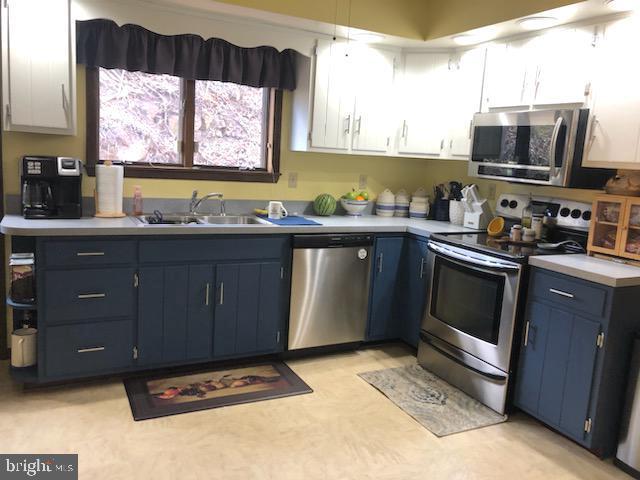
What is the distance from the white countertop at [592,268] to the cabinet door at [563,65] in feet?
2.97

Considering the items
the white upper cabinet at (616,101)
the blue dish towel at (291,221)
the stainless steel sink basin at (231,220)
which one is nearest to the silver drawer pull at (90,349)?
the stainless steel sink basin at (231,220)

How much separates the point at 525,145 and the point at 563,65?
19.1 inches

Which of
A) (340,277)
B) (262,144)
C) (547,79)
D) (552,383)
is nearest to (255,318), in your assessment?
(340,277)

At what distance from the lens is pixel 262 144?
3957 millimetres

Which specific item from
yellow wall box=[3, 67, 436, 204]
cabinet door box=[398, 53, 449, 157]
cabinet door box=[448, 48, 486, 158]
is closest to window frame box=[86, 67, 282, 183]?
yellow wall box=[3, 67, 436, 204]

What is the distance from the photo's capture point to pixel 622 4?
2.68 metres

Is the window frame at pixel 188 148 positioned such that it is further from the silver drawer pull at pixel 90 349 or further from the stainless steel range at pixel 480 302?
the stainless steel range at pixel 480 302

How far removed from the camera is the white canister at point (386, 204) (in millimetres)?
4254

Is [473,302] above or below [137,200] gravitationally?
below

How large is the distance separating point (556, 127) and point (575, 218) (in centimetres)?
61

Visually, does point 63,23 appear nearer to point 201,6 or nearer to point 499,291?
point 201,6

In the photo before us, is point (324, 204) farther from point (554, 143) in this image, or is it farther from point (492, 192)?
point (554, 143)

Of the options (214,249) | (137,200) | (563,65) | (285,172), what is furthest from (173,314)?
(563,65)

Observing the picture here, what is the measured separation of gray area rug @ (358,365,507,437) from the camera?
2875 mm
